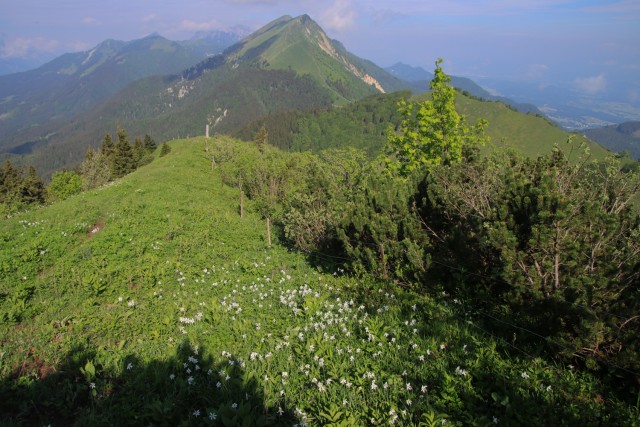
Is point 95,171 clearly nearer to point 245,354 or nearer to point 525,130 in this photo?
point 245,354

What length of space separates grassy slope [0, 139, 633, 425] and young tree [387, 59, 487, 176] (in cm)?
1180

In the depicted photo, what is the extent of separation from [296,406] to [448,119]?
18215 mm

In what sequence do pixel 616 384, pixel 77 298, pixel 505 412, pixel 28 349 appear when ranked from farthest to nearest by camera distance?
pixel 77 298
pixel 28 349
pixel 616 384
pixel 505 412

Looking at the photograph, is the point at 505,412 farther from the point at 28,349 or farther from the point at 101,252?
the point at 101,252

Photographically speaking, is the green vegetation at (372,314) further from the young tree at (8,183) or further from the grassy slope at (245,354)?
the young tree at (8,183)

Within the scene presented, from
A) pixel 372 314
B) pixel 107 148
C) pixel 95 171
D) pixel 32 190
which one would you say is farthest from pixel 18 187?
pixel 372 314

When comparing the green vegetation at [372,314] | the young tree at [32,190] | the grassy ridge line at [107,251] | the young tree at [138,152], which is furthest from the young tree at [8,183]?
the green vegetation at [372,314]

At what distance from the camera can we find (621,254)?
225 inches

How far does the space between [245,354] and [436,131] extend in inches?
677

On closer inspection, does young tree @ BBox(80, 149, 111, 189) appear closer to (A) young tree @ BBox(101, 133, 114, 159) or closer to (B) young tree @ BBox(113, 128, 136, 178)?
(B) young tree @ BBox(113, 128, 136, 178)

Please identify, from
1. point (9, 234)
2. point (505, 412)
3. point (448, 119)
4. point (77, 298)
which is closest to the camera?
point (505, 412)

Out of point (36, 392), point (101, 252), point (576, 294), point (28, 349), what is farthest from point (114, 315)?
point (576, 294)

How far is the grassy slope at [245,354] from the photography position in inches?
200

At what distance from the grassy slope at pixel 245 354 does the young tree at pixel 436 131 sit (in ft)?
38.7
